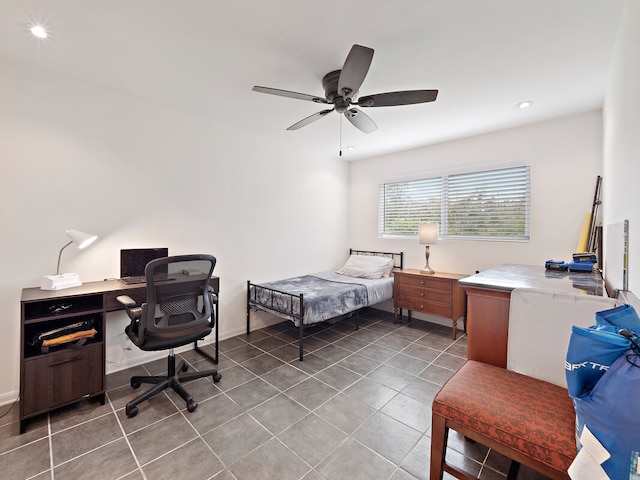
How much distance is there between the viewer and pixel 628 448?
703 millimetres

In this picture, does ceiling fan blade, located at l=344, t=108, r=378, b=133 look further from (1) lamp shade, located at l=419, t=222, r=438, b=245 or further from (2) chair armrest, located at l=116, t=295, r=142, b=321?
(2) chair armrest, located at l=116, t=295, r=142, b=321

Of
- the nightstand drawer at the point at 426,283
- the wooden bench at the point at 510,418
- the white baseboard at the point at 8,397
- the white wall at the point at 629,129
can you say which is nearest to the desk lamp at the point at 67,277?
the white baseboard at the point at 8,397

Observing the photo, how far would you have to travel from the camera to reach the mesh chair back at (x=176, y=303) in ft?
6.96

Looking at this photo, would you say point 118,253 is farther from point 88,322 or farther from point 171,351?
point 171,351

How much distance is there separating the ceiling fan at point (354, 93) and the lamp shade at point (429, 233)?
1939 mm

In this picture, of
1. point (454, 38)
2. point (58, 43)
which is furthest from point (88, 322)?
point (454, 38)

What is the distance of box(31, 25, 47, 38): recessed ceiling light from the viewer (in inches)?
73.2

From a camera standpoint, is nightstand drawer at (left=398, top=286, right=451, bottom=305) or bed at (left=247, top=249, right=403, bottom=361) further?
nightstand drawer at (left=398, top=286, right=451, bottom=305)

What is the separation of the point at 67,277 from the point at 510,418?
309cm

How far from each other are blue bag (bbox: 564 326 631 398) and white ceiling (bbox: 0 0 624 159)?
1.80m

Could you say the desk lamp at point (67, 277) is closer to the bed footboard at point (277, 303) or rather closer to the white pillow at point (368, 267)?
the bed footboard at point (277, 303)

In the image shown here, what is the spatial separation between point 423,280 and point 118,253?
11.8ft

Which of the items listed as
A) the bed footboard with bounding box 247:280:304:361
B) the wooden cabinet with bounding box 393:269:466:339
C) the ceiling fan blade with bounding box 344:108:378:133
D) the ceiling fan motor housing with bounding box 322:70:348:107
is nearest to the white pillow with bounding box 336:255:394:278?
the wooden cabinet with bounding box 393:269:466:339

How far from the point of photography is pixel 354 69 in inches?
71.5
